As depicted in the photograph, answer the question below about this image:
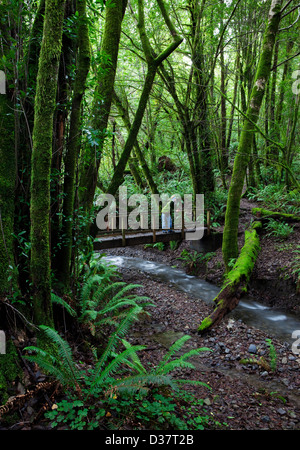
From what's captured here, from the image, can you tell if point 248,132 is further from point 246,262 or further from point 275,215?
point 275,215

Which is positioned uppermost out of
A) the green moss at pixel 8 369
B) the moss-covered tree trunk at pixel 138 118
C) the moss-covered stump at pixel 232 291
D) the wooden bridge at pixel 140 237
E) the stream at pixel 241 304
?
the moss-covered tree trunk at pixel 138 118

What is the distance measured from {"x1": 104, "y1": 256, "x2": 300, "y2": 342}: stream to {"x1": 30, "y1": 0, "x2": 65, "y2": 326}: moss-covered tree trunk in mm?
5180

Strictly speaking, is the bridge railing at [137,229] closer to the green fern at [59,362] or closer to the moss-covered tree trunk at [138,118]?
the moss-covered tree trunk at [138,118]

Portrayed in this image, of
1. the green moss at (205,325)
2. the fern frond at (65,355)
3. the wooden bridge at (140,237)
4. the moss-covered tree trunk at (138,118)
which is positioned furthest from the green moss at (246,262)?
the fern frond at (65,355)

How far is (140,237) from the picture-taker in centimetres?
1014

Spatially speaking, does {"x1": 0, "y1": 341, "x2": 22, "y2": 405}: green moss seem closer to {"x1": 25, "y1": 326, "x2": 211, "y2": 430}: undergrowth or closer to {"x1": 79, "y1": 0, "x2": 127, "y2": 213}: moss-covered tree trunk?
{"x1": 25, "y1": 326, "x2": 211, "y2": 430}: undergrowth

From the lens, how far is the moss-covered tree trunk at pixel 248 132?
688 centimetres

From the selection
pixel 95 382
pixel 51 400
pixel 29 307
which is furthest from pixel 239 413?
pixel 29 307

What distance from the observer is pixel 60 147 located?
3543 mm

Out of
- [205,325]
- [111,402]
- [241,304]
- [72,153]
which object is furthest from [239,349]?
[72,153]

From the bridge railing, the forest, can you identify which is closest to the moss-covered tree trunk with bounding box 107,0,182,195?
the forest

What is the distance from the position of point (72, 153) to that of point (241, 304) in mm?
6157

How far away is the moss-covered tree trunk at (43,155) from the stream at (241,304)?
5180 millimetres

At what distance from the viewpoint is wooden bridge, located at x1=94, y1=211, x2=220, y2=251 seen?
956cm
